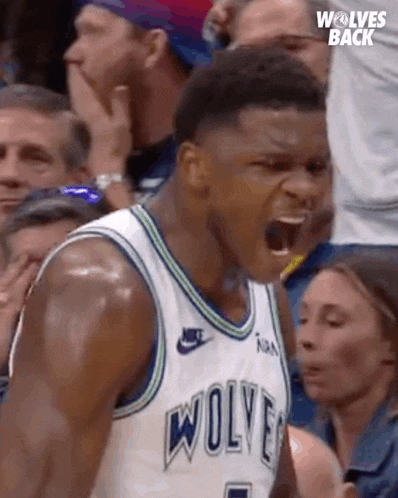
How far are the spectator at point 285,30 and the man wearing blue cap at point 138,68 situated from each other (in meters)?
0.12

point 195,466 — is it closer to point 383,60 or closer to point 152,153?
point 152,153

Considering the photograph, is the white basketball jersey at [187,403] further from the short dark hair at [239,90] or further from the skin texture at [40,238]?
the skin texture at [40,238]

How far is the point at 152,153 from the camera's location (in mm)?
2918

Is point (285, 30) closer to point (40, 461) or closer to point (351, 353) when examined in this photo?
point (351, 353)

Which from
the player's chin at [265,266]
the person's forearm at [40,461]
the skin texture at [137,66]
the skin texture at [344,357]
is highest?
the player's chin at [265,266]

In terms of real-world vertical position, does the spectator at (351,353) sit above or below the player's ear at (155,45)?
below

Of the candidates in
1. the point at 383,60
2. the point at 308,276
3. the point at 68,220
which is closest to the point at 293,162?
the point at 68,220

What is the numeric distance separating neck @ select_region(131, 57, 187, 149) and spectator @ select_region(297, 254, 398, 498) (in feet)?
1.71

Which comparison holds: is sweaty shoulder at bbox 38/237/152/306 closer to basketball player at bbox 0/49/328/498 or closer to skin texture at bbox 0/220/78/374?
basketball player at bbox 0/49/328/498

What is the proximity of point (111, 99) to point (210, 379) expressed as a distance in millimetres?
1316

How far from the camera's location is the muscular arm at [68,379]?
162 cm

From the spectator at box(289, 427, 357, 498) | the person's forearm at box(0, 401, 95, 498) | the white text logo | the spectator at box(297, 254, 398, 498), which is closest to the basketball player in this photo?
the person's forearm at box(0, 401, 95, 498)

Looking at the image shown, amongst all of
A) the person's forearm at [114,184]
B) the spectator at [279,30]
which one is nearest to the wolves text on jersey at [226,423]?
the person's forearm at [114,184]

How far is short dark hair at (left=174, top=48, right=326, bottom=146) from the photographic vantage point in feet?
6.04
